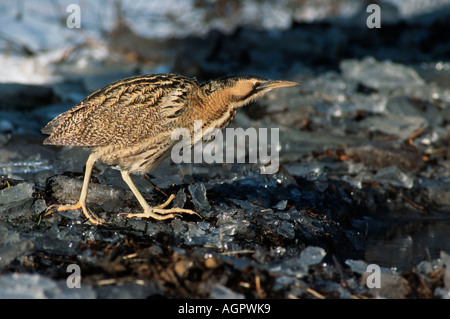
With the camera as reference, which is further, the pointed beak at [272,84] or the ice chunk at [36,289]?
the pointed beak at [272,84]

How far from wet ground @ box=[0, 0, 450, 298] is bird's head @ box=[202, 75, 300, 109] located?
28.0 inches

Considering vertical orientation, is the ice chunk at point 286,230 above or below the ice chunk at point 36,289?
above

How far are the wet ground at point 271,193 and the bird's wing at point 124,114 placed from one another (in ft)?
1.24

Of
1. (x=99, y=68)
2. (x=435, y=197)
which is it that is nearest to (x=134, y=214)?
(x=435, y=197)

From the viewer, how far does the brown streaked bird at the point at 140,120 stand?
14.2 ft

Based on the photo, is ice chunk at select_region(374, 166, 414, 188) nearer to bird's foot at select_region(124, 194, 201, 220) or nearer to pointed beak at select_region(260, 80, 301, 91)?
pointed beak at select_region(260, 80, 301, 91)

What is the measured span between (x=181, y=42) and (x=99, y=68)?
1.61 metres

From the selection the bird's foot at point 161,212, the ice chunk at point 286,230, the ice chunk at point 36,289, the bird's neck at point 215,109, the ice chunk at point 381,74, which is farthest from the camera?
the ice chunk at point 381,74

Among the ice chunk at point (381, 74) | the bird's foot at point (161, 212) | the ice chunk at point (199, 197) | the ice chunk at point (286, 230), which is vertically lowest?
the ice chunk at point (286, 230)

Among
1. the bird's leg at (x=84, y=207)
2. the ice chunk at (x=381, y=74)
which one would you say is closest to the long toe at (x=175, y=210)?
the bird's leg at (x=84, y=207)

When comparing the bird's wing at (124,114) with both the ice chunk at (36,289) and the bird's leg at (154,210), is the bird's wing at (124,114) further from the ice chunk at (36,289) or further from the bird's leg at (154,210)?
the ice chunk at (36,289)

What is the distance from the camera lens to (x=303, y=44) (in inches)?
408

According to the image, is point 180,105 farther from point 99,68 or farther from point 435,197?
point 99,68

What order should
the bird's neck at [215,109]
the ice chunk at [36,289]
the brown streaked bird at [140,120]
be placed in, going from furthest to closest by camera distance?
the bird's neck at [215,109]
the brown streaked bird at [140,120]
the ice chunk at [36,289]
